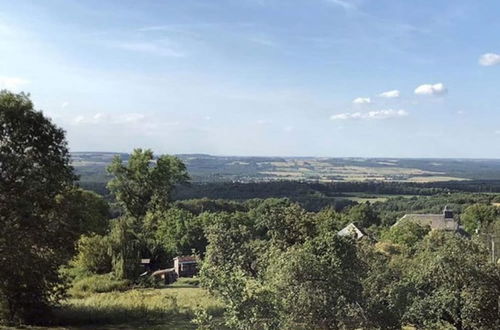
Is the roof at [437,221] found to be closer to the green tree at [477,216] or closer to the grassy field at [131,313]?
the green tree at [477,216]

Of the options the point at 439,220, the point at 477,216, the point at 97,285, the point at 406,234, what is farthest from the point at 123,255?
the point at 477,216

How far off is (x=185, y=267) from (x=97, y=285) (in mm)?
19360

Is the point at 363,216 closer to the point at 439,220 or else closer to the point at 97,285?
the point at 439,220

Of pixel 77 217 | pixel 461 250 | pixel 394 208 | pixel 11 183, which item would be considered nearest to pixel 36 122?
pixel 11 183

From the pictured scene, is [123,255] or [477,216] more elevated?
[123,255]

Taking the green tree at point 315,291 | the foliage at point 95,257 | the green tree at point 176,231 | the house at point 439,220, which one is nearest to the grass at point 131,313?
the green tree at point 315,291

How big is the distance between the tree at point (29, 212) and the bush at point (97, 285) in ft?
23.9

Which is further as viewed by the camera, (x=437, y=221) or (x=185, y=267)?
(x=437, y=221)

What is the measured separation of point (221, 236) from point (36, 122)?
9.04 meters

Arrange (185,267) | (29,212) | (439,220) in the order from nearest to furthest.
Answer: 1. (29,212)
2. (185,267)
3. (439,220)

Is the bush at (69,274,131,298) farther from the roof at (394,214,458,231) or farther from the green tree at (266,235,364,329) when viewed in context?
the roof at (394,214,458,231)

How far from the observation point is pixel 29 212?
17.9 meters

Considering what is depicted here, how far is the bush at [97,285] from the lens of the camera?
2680cm

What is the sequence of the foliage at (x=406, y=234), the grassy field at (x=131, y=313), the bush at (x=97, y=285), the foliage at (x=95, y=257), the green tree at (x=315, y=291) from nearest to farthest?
the green tree at (x=315, y=291) → the grassy field at (x=131, y=313) → the bush at (x=97, y=285) → the foliage at (x=95, y=257) → the foliage at (x=406, y=234)
